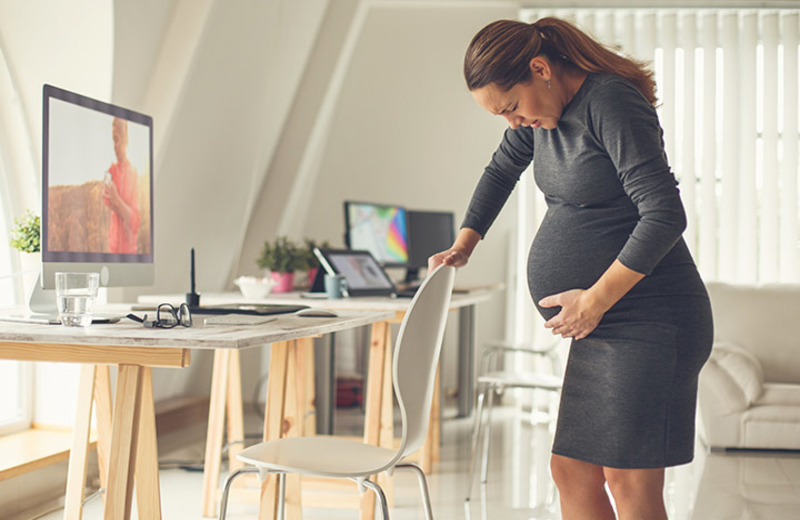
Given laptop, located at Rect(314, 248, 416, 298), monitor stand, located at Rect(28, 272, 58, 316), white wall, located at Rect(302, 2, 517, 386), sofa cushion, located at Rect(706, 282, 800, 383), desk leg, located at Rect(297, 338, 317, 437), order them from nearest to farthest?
monitor stand, located at Rect(28, 272, 58, 316) → desk leg, located at Rect(297, 338, 317, 437) → laptop, located at Rect(314, 248, 416, 298) → sofa cushion, located at Rect(706, 282, 800, 383) → white wall, located at Rect(302, 2, 517, 386)

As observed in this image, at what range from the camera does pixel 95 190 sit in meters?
1.97

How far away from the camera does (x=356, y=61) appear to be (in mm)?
5488

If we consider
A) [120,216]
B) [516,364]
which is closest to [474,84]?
[120,216]

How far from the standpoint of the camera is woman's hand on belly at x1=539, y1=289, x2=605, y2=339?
1445 mm

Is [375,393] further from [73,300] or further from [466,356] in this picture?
[466,356]

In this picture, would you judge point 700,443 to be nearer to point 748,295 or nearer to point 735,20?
point 748,295

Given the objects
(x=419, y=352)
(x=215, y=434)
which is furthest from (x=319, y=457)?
(x=215, y=434)

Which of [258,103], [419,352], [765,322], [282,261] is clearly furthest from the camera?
[765,322]

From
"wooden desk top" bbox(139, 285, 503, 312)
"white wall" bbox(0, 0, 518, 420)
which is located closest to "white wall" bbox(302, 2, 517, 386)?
"white wall" bbox(0, 0, 518, 420)

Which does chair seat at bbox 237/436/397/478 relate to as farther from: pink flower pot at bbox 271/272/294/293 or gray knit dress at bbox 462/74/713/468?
pink flower pot at bbox 271/272/294/293

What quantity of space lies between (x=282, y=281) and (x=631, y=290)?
231 cm

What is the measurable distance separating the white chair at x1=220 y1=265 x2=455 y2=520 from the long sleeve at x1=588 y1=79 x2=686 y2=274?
370mm

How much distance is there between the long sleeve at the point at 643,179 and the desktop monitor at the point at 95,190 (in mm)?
1168

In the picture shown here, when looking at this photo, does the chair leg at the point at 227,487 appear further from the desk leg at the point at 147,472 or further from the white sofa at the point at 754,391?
the white sofa at the point at 754,391
